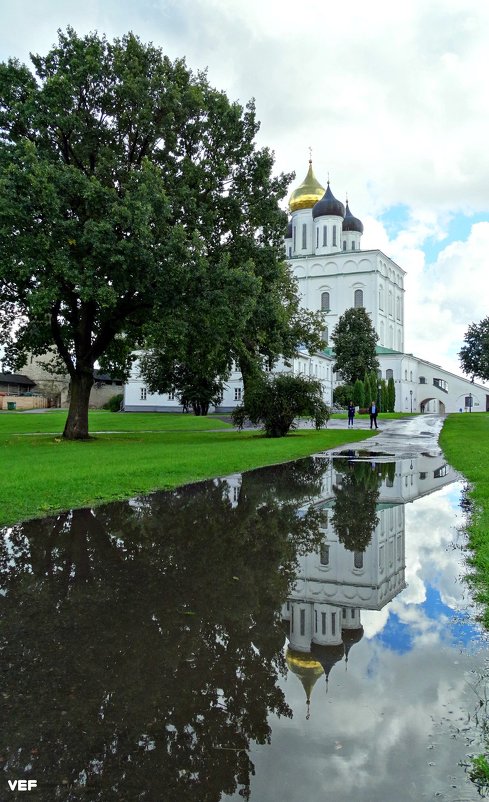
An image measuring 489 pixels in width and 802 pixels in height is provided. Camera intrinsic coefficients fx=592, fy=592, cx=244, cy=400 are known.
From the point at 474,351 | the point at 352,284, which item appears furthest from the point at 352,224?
the point at 474,351

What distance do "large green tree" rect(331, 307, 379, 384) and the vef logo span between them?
75.8 metres

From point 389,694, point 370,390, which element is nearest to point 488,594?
point 389,694

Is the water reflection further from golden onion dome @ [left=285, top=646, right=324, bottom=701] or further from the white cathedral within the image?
the white cathedral

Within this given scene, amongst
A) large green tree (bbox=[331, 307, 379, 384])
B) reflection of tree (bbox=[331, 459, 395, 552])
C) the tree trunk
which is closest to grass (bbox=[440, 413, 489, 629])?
reflection of tree (bbox=[331, 459, 395, 552])

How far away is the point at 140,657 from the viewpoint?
12.4 ft

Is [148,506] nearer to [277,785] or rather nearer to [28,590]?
[28,590]

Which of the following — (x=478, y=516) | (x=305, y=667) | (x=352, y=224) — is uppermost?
(x=352, y=224)

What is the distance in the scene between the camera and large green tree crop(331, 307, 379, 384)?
77.1m

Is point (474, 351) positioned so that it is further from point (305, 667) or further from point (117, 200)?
point (305, 667)

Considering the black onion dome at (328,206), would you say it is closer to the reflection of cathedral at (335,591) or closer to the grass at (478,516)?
the grass at (478,516)

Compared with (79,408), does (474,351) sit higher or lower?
higher

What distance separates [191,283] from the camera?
22359 mm

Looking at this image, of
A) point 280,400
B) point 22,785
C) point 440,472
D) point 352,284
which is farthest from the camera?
point 352,284

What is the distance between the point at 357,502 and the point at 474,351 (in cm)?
9148
